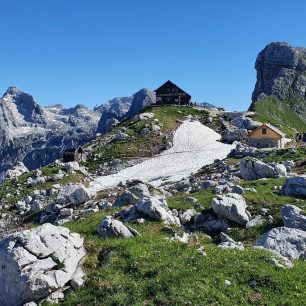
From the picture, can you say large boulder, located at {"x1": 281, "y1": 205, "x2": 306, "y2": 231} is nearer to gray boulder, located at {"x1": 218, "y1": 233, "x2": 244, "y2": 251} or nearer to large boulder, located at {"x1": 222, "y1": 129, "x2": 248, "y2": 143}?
gray boulder, located at {"x1": 218, "y1": 233, "x2": 244, "y2": 251}

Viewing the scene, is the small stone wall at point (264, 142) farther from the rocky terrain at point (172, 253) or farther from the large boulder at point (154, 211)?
the large boulder at point (154, 211)

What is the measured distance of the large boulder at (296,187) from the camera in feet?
114

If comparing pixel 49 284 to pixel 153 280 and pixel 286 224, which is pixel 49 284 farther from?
pixel 286 224

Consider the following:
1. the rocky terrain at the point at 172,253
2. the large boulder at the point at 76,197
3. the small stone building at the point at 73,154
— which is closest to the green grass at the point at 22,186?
the small stone building at the point at 73,154

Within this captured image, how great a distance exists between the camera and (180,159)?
8381cm

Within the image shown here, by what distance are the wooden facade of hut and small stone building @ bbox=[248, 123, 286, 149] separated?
4842 cm

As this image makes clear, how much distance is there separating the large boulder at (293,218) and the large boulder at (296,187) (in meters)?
6.89

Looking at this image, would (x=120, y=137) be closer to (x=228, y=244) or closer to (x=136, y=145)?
(x=136, y=145)

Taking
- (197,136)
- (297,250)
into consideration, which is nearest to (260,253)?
(297,250)

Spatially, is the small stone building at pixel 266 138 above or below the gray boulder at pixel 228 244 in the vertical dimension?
above

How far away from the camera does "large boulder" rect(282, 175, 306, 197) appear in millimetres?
34625

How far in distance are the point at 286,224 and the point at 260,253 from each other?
690 centimetres

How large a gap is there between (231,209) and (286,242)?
6036 millimetres

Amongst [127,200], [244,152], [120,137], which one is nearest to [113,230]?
[127,200]
